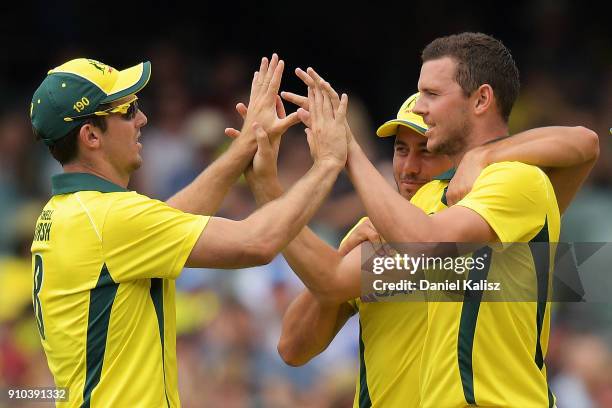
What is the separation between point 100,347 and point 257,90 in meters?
1.41

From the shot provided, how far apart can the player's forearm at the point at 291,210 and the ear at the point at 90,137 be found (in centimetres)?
70

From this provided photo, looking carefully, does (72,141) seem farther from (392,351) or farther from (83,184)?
(392,351)

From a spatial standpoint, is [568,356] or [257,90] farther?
[568,356]

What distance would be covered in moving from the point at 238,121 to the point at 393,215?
5994mm

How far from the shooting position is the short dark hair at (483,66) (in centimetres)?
473

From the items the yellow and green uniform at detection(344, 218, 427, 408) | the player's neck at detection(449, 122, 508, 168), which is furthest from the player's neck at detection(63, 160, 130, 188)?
the player's neck at detection(449, 122, 508, 168)

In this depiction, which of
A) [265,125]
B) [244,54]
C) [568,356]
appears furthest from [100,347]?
[244,54]

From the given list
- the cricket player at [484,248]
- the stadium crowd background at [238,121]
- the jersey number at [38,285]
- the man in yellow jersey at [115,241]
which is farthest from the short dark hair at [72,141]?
the stadium crowd background at [238,121]

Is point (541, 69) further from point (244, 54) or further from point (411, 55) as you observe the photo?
point (244, 54)

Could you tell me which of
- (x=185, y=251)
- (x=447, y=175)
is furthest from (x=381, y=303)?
(x=185, y=251)

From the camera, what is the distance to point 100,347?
4430mm

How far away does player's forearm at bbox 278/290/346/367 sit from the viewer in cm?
521

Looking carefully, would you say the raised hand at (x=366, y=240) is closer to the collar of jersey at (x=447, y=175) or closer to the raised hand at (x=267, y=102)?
the collar of jersey at (x=447, y=175)

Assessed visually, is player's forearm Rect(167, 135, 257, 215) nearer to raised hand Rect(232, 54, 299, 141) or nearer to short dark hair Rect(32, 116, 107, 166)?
raised hand Rect(232, 54, 299, 141)
